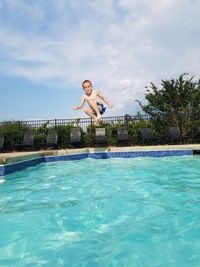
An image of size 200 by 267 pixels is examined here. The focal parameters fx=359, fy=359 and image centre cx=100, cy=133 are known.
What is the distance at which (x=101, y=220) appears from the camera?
177 inches

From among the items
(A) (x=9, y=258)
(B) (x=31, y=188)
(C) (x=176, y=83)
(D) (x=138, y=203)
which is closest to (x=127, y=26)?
(C) (x=176, y=83)

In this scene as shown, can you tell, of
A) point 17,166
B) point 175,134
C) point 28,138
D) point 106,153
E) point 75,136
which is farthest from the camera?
point 75,136

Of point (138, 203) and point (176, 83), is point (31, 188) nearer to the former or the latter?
point (138, 203)

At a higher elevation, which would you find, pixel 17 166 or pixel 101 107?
pixel 101 107

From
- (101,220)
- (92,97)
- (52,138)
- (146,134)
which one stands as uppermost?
(92,97)

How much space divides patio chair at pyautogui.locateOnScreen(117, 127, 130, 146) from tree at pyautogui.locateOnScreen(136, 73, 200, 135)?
2140mm

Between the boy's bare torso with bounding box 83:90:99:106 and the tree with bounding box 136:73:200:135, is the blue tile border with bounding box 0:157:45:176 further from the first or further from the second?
the tree with bounding box 136:73:200:135

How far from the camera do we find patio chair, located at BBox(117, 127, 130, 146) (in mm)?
14359

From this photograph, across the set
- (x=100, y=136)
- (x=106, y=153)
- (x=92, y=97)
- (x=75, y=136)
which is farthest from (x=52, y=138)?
(x=92, y=97)

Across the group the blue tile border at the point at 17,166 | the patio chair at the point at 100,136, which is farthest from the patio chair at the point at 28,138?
the blue tile border at the point at 17,166

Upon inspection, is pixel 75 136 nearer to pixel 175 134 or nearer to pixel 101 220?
pixel 175 134

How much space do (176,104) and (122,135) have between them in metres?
3.40

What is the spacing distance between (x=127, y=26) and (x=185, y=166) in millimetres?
7137

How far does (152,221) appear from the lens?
4.32 metres
